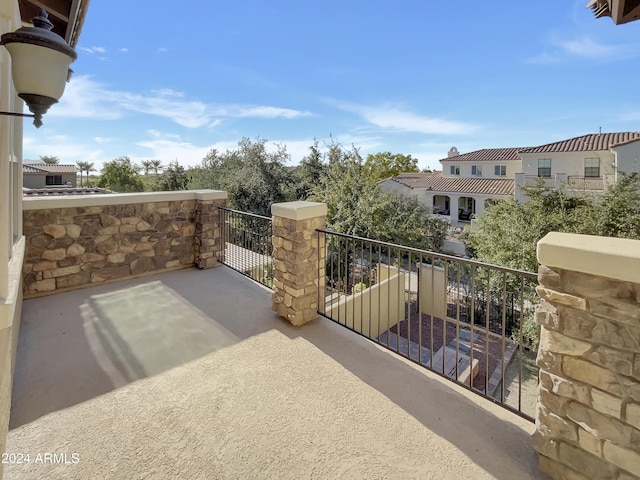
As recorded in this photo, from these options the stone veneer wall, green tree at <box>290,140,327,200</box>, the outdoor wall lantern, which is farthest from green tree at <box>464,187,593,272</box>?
the outdoor wall lantern

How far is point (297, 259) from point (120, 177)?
112ft

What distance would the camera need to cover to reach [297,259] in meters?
3.45

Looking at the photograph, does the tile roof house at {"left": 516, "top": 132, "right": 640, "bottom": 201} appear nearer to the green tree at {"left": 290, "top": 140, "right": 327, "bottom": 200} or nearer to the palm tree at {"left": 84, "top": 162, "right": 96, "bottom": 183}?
the green tree at {"left": 290, "top": 140, "right": 327, "bottom": 200}

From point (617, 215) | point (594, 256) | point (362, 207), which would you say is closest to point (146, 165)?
point (362, 207)

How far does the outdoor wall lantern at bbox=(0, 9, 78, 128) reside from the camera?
145 cm

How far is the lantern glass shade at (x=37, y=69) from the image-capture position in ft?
4.79

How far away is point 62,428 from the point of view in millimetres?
2084

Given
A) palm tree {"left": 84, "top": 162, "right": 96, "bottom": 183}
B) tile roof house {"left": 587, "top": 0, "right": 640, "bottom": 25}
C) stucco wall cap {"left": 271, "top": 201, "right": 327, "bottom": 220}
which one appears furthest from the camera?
palm tree {"left": 84, "top": 162, "right": 96, "bottom": 183}

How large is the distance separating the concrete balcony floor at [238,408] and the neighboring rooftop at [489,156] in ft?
89.2

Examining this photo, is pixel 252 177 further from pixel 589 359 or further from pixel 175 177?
pixel 589 359

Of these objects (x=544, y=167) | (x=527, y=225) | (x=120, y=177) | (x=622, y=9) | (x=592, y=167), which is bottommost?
(x=527, y=225)

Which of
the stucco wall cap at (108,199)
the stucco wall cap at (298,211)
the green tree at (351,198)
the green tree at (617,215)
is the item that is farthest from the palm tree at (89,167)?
the green tree at (617,215)

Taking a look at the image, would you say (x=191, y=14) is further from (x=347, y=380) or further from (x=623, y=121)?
(x=623, y=121)

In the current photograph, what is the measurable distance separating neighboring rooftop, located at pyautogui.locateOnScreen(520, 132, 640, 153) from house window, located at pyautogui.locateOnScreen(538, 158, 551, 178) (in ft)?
1.80
